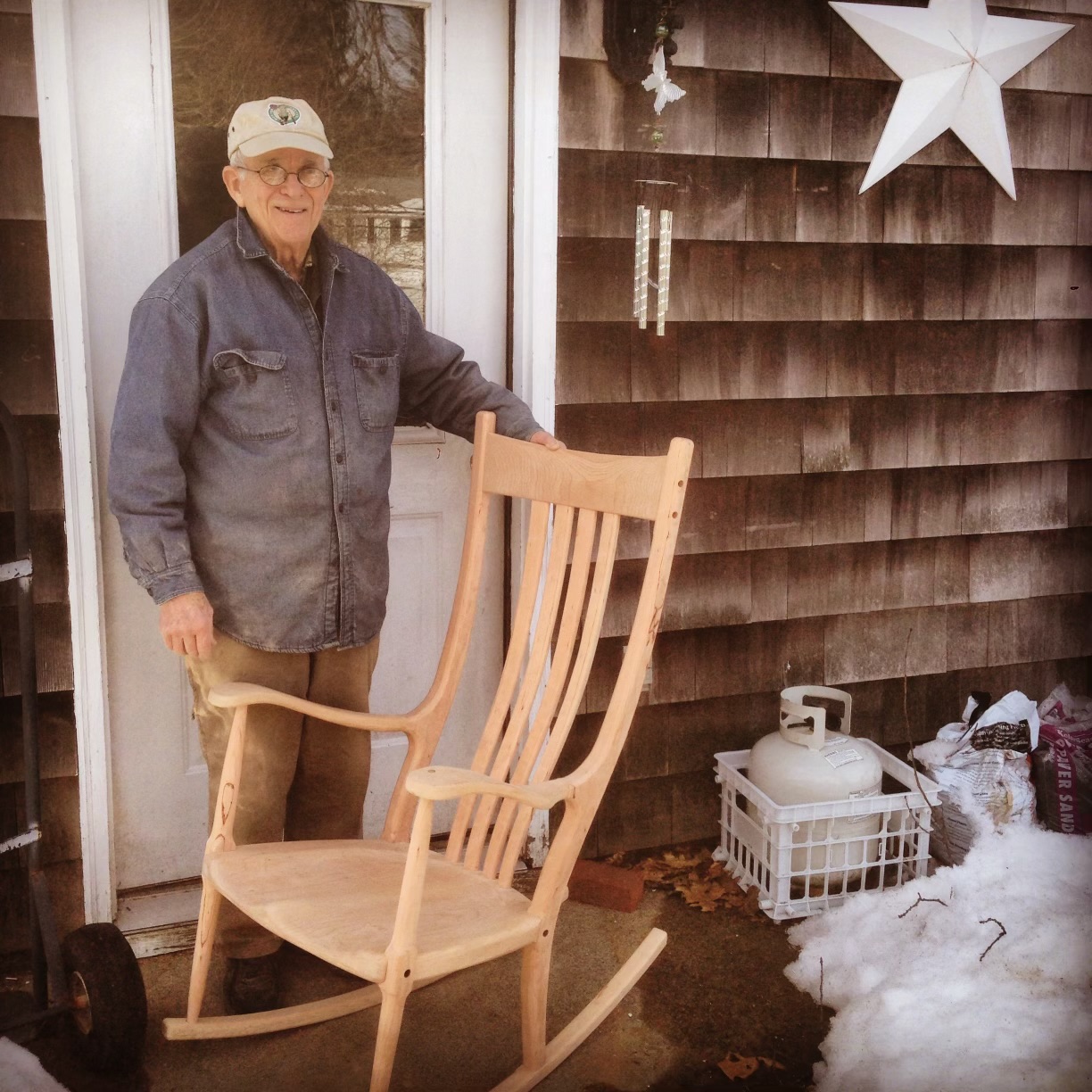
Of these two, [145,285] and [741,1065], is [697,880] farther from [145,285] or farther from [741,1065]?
[145,285]

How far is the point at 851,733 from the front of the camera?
2.98 meters

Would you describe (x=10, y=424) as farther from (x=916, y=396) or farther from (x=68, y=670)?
(x=916, y=396)

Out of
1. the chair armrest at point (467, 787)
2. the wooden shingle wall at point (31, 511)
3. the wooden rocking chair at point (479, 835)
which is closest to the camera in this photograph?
the chair armrest at point (467, 787)

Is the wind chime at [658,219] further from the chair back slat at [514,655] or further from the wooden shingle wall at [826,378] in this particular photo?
the chair back slat at [514,655]

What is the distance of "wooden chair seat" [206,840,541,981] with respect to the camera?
5.25 feet

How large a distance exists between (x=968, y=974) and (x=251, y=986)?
1422 mm

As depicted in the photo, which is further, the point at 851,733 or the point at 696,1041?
the point at 851,733

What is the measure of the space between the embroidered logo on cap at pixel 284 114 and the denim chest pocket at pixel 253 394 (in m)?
0.39

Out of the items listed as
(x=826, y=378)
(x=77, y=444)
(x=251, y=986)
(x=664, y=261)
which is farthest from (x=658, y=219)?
(x=251, y=986)

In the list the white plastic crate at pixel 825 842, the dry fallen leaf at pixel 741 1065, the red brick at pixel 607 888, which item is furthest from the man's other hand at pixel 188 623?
the white plastic crate at pixel 825 842

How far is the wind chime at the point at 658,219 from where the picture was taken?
7.65 ft

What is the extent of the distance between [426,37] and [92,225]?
807 millimetres

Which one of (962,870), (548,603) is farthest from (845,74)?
(962,870)

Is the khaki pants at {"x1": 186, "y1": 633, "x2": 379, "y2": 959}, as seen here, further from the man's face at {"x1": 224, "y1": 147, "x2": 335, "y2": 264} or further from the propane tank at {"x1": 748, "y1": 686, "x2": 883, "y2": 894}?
the propane tank at {"x1": 748, "y1": 686, "x2": 883, "y2": 894}
